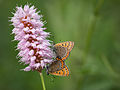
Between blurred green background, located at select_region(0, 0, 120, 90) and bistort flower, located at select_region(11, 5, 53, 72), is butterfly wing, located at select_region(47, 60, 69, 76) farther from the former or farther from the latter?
blurred green background, located at select_region(0, 0, 120, 90)

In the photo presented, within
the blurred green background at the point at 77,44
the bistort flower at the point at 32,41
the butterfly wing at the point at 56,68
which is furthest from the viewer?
the blurred green background at the point at 77,44

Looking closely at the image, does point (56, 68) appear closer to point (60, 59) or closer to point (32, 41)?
point (60, 59)

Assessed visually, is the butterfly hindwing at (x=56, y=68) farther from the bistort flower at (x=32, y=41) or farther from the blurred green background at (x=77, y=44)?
the blurred green background at (x=77, y=44)

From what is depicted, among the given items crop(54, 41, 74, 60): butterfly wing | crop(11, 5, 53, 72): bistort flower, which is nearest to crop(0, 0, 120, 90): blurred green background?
crop(54, 41, 74, 60): butterfly wing

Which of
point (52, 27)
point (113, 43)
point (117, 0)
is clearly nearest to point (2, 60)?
point (52, 27)

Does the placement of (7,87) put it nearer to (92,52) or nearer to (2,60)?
(2,60)

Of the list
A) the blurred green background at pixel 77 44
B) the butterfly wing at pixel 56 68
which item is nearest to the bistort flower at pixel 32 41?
the butterfly wing at pixel 56 68
